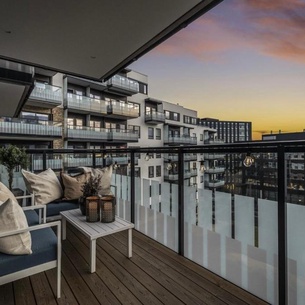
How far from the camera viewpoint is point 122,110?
15227mm

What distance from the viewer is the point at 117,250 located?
94.8 inches

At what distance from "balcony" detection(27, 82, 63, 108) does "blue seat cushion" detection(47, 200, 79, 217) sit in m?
9.81

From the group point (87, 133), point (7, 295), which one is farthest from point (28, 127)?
point (7, 295)

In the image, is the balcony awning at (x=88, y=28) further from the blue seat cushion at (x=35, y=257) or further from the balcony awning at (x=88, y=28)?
the blue seat cushion at (x=35, y=257)

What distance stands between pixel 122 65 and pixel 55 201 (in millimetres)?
2235

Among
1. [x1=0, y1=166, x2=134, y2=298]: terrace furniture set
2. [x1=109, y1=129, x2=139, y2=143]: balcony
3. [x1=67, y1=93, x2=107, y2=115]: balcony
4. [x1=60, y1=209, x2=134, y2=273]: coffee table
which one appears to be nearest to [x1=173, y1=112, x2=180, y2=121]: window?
[x1=109, y1=129, x2=139, y2=143]: balcony

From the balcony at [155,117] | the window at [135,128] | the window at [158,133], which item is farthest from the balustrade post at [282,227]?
the window at [158,133]

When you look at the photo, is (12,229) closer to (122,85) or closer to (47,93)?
(47,93)

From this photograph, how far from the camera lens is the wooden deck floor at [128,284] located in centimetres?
162

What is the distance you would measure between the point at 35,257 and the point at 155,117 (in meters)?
16.6

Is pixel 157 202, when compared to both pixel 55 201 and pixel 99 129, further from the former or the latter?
pixel 99 129

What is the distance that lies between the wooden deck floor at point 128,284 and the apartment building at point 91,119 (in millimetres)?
5160

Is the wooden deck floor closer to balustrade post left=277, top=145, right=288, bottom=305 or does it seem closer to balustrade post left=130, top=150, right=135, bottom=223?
balustrade post left=277, top=145, right=288, bottom=305

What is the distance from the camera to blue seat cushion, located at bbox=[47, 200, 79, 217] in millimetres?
2848
